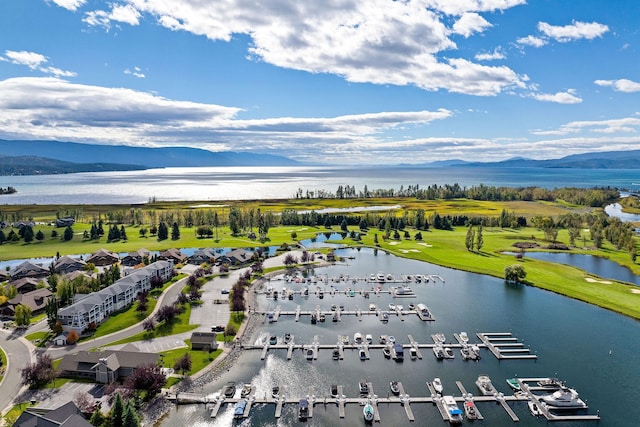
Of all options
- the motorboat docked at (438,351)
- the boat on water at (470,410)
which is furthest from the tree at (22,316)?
the boat on water at (470,410)

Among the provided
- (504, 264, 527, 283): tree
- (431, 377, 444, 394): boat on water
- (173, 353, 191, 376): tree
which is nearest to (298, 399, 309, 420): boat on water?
(173, 353, 191, 376): tree

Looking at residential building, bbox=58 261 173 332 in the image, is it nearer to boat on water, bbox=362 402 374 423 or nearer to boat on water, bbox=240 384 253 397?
boat on water, bbox=240 384 253 397

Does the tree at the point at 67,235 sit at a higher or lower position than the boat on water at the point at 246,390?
higher

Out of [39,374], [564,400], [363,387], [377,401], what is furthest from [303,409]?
[39,374]

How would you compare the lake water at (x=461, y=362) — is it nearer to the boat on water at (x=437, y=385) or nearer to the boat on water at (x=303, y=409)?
the boat on water at (x=303, y=409)

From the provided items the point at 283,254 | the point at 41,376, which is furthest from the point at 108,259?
the point at 41,376

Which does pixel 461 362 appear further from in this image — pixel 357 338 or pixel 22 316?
pixel 22 316
